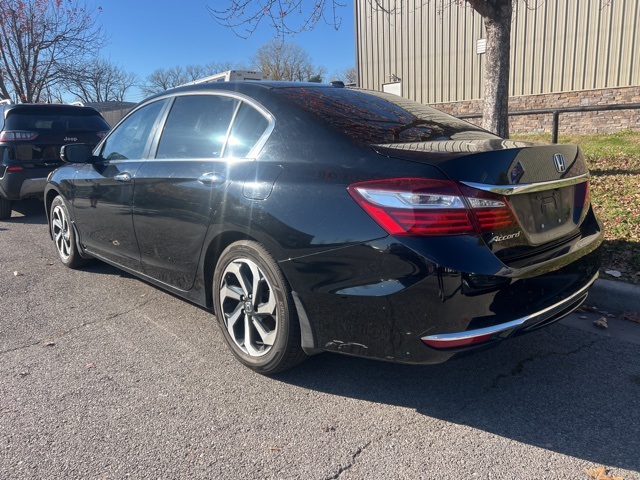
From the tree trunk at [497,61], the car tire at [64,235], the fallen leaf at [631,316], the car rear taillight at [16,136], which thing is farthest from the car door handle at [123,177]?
the car rear taillight at [16,136]

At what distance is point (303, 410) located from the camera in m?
2.75

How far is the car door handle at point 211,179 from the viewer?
Answer: 3156 millimetres

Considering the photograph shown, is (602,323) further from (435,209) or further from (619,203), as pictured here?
(619,203)

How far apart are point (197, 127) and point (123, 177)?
882 millimetres

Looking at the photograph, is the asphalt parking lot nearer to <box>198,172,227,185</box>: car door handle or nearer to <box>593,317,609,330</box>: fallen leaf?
<box>593,317,609,330</box>: fallen leaf

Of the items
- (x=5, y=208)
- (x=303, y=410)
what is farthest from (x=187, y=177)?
(x=5, y=208)

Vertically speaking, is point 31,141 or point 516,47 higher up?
point 516,47

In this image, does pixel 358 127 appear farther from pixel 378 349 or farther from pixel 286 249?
pixel 378 349

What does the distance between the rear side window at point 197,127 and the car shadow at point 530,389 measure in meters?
1.58

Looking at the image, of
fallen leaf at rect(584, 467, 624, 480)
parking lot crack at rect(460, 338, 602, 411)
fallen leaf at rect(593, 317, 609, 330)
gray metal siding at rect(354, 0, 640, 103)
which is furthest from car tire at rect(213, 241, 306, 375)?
gray metal siding at rect(354, 0, 640, 103)

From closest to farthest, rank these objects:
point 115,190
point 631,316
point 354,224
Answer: point 354,224 < point 631,316 < point 115,190

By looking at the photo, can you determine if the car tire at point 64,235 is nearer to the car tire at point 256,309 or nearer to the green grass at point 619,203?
the car tire at point 256,309

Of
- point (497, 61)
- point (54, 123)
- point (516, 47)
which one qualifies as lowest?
point (54, 123)

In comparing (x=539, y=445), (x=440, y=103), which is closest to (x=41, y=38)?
(x=440, y=103)
